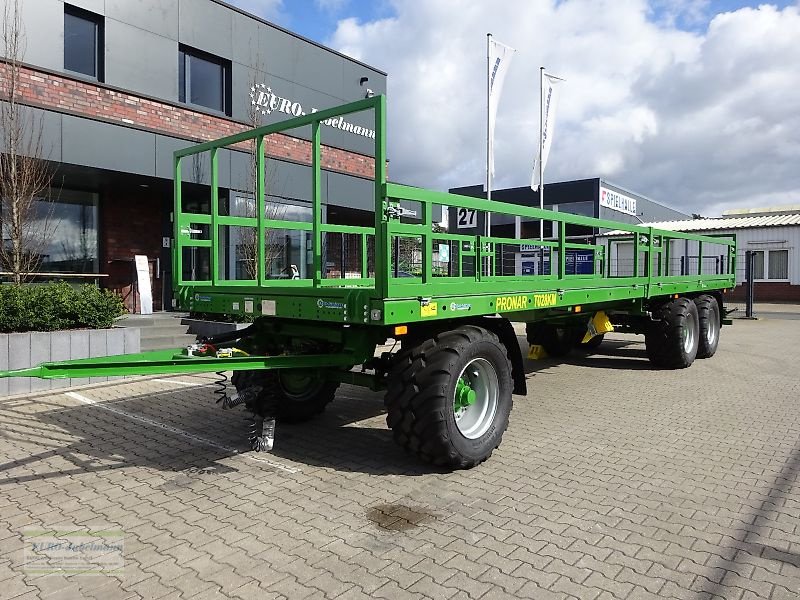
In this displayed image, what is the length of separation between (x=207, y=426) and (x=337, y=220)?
39.4ft

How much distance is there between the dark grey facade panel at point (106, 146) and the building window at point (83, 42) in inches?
55.7

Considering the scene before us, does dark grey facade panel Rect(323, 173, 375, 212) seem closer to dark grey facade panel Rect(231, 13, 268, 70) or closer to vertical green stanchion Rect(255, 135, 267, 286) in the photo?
dark grey facade panel Rect(231, 13, 268, 70)

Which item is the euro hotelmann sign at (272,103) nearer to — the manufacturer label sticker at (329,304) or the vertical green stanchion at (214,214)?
the vertical green stanchion at (214,214)

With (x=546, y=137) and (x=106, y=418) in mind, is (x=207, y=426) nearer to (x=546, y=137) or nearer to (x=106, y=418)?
(x=106, y=418)

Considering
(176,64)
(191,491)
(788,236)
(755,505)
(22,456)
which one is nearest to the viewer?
(755,505)

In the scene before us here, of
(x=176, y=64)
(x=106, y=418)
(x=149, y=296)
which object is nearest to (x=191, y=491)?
(x=106, y=418)

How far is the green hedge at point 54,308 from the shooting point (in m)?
7.09

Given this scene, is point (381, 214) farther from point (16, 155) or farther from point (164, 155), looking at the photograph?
point (164, 155)

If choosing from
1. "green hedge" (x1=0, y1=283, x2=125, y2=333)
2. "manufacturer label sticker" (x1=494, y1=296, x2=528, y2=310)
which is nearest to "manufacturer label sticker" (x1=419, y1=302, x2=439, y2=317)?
"manufacturer label sticker" (x1=494, y1=296, x2=528, y2=310)

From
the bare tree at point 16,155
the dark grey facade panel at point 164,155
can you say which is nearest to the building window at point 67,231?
the bare tree at point 16,155

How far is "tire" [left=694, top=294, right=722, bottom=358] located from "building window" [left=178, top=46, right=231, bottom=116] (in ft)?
35.2

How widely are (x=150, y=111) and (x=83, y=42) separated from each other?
5.47 feet

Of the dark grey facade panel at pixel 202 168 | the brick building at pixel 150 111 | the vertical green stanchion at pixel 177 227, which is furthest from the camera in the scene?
the dark grey facade panel at pixel 202 168

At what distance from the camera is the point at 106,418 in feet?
19.7
